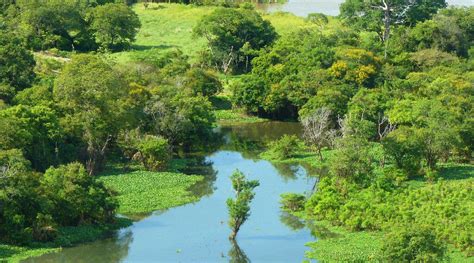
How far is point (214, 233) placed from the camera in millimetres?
44219

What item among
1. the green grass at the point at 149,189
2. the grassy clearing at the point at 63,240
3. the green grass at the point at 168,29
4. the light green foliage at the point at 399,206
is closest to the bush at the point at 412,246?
the light green foliage at the point at 399,206

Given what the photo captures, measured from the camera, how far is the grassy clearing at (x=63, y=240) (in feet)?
129

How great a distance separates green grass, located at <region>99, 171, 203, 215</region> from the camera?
4788 centimetres

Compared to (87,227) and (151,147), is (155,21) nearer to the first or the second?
(151,147)

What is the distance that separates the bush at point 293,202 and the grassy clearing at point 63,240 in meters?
7.94

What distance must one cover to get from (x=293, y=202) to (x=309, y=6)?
71246 millimetres

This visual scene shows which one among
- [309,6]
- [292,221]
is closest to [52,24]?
[292,221]

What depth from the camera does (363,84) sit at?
226 feet

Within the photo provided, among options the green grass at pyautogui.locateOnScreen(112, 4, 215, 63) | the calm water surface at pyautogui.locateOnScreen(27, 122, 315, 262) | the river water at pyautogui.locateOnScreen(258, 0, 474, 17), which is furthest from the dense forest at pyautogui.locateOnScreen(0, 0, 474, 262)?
the river water at pyautogui.locateOnScreen(258, 0, 474, 17)

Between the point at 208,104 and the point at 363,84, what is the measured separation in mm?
13273

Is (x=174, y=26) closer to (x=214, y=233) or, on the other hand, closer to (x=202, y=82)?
(x=202, y=82)

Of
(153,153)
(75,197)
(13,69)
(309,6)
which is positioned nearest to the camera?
(75,197)

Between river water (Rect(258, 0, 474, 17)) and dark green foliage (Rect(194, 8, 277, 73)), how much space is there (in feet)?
84.1

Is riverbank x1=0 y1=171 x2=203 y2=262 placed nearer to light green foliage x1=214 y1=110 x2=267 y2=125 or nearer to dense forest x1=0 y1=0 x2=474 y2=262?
dense forest x1=0 y1=0 x2=474 y2=262
